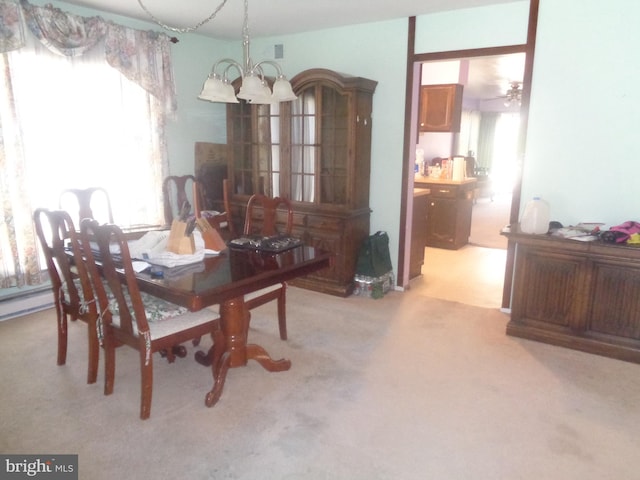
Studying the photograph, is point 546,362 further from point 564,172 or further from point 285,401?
point 285,401


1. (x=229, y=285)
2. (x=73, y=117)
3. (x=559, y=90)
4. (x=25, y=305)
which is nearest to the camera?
(x=229, y=285)

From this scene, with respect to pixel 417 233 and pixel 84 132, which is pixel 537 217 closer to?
pixel 417 233

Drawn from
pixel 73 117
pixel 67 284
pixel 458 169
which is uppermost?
pixel 73 117

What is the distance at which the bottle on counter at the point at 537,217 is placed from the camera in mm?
3102

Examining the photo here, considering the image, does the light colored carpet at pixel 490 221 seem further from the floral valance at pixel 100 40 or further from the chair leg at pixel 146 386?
the chair leg at pixel 146 386

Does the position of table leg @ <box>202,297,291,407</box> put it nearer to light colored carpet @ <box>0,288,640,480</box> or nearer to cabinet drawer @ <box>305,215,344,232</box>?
light colored carpet @ <box>0,288,640,480</box>

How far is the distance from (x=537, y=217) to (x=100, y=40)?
3589 mm

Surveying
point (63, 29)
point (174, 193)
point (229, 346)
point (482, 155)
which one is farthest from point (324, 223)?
point (482, 155)

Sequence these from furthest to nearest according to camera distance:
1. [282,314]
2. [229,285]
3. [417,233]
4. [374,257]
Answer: [417,233]
[374,257]
[282,314]
[229,285]

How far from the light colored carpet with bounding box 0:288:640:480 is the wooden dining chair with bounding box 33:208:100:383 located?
0.20 m

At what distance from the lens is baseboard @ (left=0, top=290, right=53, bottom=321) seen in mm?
3363

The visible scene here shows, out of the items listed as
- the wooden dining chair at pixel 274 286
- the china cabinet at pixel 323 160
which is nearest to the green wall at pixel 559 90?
the china cabinet at pixel 323 160

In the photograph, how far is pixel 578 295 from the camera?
2.95 metres

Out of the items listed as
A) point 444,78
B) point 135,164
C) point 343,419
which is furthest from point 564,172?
point 135,164
